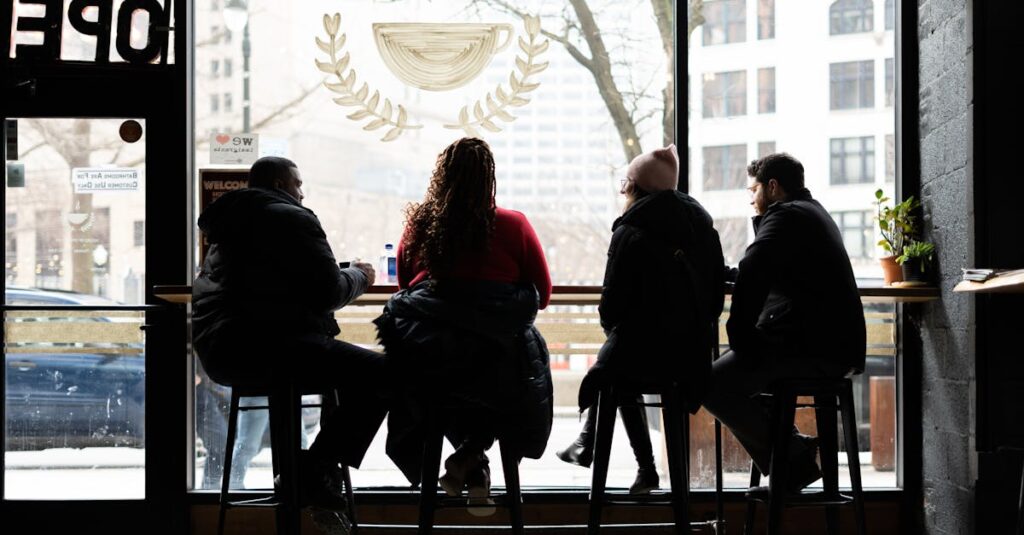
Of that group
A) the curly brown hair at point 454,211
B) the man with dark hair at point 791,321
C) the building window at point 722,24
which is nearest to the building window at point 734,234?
the building window at point 722,24

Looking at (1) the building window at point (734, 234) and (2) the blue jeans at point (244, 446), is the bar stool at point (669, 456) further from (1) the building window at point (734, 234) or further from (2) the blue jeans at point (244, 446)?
(2) the blue jeans at point (244, 446)

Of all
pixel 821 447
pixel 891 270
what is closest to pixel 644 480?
pixel 821 447

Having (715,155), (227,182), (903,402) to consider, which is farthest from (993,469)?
(227,182)

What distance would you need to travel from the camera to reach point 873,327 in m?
4.38

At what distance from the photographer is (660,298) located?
335 centimetres

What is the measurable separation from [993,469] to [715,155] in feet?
5.25

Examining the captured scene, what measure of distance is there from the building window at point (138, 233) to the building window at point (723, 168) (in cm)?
229

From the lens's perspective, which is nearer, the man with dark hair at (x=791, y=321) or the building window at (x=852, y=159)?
the man with dark hair at (x=791, y=321)

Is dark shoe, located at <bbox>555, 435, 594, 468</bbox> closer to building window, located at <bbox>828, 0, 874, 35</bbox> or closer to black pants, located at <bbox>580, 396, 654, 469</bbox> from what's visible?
black pants, located at <bbox>580, 396, 654, 469</bbox>

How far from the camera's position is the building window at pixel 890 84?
444cm

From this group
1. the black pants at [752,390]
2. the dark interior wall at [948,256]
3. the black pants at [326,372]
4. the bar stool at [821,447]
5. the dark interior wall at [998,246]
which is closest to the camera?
the black pants at [326,372]

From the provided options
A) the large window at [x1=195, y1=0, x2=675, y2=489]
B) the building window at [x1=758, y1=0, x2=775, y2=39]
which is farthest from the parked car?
the building window at [x1=758, y1=0, x2=775, y2=39]

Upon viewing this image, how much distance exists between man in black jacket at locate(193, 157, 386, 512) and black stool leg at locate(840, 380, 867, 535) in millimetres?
1495

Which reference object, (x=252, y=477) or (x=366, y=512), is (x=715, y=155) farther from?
(x=252, y=477)
